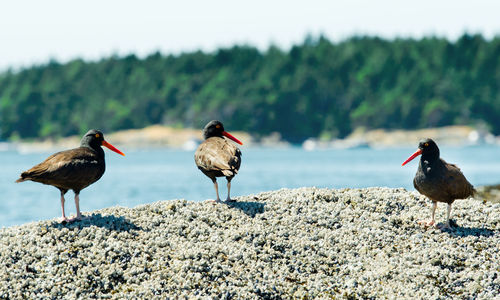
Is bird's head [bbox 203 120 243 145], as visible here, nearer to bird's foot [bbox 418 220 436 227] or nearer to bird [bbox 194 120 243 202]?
bird [bbox 194 120 243 202]

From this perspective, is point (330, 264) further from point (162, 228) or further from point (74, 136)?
point (74, 136)

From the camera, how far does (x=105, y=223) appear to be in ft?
40.9

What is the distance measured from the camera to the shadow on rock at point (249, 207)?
13469 mm

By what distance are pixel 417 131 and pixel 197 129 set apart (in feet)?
202

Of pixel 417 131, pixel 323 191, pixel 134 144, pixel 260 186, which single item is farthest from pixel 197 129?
pixel 323 191

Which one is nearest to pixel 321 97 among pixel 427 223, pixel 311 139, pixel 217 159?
pixel 311 139

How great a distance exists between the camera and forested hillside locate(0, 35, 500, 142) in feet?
544

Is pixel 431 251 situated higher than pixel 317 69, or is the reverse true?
pixel 317 69

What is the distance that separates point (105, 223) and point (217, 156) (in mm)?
2851

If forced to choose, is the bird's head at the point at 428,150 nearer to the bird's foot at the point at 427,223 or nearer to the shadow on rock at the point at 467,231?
the bird's foot at the point at 427,223

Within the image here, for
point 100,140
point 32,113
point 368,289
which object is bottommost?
point 368,289

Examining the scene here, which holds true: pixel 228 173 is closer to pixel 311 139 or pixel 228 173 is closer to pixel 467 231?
pixel 467 231

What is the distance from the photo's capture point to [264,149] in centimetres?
16925

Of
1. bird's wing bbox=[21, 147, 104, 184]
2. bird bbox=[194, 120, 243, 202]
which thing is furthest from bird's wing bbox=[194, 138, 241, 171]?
bird's wing bbox=[21, 147, 104, 184]
